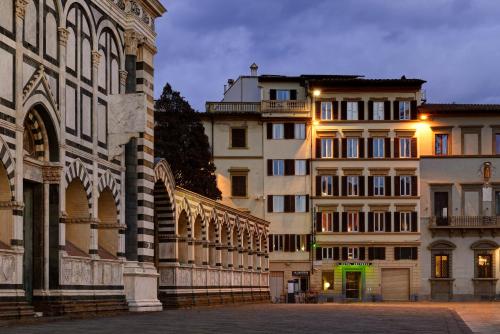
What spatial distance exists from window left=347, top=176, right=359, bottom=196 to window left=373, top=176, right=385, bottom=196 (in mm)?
1540

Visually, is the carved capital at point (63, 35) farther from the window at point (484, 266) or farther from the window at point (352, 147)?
the window at point (484, 266)

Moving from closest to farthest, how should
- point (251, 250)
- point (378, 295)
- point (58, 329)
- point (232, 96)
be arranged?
point (58, 329) → point (251, 250) → point (378, 295) → point (232, 96)

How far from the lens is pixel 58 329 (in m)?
22.9

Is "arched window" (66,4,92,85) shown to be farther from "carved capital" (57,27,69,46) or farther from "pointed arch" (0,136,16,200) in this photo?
"pointed arch" (0,136,16,200)

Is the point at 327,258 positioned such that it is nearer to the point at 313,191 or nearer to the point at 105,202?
the point at 313,191

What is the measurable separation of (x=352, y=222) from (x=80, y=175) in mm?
58153

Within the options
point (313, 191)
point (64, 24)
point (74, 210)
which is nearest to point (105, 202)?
point (74, 210)

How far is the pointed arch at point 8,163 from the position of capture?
2681 centimetres

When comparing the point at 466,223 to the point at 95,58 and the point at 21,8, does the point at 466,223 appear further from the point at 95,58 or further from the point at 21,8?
the point at 21,8

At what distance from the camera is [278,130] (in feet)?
293

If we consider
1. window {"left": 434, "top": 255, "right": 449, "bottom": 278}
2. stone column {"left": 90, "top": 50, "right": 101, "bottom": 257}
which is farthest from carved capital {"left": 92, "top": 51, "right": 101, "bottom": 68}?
window {"left": 434, "top": 255, "right": 449, "bottom": 278}

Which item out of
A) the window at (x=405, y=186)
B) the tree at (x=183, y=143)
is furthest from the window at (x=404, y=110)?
the tree at (x=183, y=143)

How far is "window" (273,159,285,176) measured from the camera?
88938 mm

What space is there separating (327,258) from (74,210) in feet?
188
